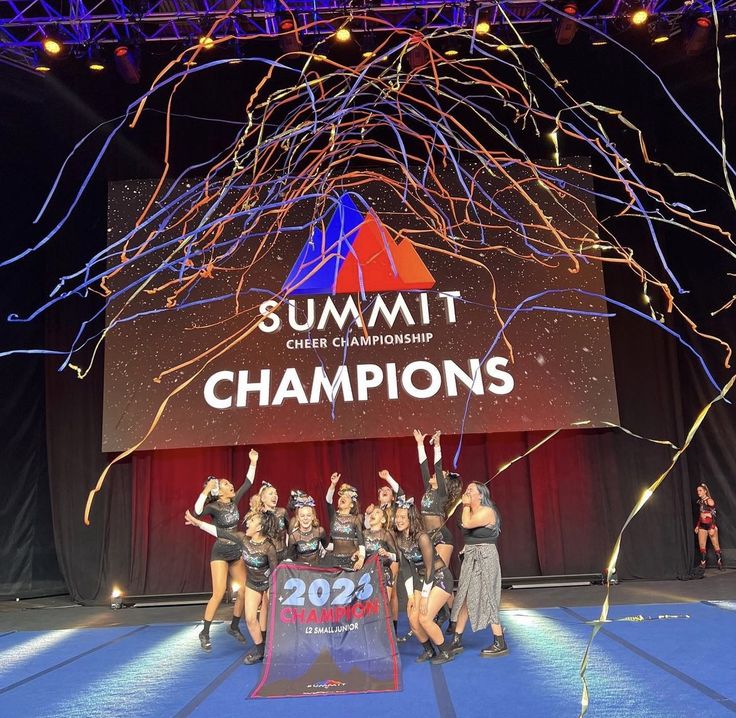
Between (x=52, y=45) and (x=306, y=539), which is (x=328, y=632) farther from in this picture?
(x=52, y=45)

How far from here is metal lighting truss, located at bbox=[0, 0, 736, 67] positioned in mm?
6605

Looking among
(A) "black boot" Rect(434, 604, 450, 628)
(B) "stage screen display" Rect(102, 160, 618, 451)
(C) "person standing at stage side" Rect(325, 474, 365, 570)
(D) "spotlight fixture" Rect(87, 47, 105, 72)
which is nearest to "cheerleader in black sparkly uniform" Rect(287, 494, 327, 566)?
(C) "person standing at stage side" Rect(325, 474, 365, 570)

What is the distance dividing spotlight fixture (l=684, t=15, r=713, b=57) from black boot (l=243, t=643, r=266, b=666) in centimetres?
683

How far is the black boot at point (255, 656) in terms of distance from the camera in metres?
4.85

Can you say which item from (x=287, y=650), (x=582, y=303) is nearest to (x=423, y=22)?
(x=582, y=303)

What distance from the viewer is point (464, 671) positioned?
4.34 metres

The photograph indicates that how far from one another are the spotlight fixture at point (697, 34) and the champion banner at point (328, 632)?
589cm

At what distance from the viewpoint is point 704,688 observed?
3.67 m

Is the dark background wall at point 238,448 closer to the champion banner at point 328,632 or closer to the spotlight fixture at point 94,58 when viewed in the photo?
the spotlight fixture at point 94,58

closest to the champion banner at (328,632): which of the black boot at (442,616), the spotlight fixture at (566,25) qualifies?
the black boot at (442,616)

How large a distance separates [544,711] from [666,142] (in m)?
7.90

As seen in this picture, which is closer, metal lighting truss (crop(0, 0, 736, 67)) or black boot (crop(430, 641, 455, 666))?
black boot (crop(430, 641, 455, 666))

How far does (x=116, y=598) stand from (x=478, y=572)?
5.17 metres

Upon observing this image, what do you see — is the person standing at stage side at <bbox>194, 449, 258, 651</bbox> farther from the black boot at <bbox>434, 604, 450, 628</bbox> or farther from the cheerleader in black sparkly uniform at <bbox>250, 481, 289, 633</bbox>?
the black boot at <bbox>434, 604, 450, 628</bbox>
